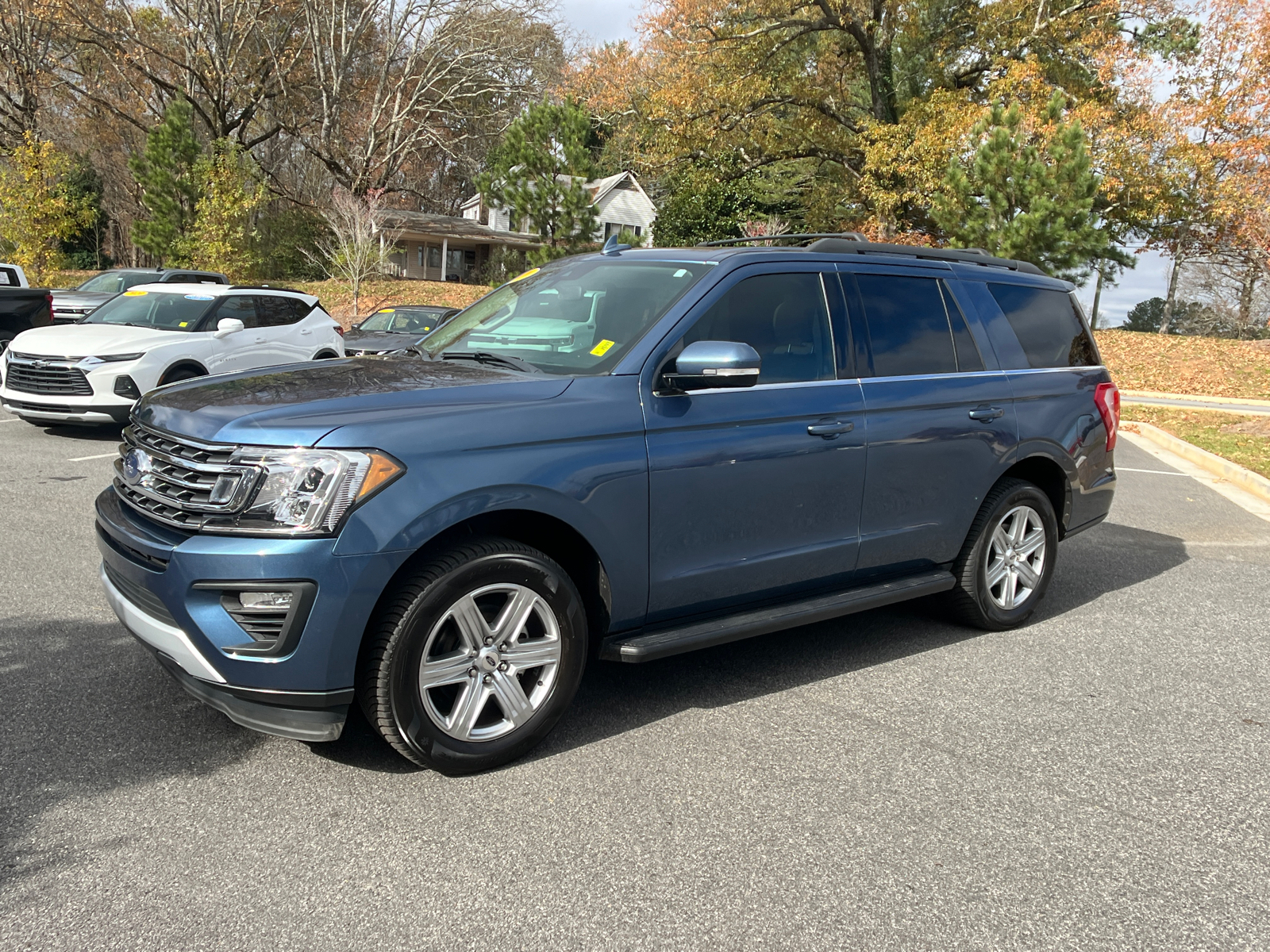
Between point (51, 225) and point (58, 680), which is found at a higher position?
point (51, 225)

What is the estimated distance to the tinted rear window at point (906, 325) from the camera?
14.9 ft

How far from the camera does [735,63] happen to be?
91.2ft

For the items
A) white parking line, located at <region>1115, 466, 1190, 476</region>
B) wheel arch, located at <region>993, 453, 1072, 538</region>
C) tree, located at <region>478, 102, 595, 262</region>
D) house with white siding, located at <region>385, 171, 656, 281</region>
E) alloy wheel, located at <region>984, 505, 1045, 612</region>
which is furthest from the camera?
house with white siding, located at <region>385, 171, 656, 281</region>

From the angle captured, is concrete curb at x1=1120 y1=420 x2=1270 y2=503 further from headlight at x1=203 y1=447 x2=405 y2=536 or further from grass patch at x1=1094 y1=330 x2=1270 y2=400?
headlight at x1=203 y1=447 x2=405 y2=536

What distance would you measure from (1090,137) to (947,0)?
256 inches

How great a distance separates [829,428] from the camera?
417 centimetres

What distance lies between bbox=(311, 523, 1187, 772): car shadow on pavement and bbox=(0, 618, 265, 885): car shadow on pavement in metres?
0.49

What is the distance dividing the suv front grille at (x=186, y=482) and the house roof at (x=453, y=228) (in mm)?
44680

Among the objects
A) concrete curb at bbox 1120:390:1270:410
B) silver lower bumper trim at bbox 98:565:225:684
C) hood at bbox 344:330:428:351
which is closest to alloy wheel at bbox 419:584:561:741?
silver lower bumper trim at bbox 98:565:225:684

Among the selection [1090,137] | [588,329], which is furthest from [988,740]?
[1090,137]

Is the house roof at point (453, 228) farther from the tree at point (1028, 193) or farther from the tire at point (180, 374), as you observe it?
the tire at point (180, 374)

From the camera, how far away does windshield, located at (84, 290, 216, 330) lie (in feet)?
35.8

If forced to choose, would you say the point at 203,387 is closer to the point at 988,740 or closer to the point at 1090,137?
the point at 988,740

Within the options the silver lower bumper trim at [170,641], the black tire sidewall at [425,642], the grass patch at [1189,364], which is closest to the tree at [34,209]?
the grass patch at [1189,364]
